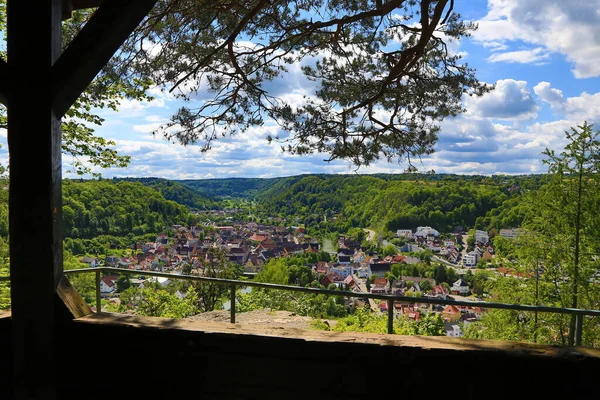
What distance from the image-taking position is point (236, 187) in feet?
79.1

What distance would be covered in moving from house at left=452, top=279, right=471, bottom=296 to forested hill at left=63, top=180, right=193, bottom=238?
469 inches

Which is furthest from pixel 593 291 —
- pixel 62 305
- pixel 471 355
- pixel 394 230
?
pixel 62 305

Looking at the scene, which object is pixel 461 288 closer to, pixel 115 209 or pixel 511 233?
pixel 511 233

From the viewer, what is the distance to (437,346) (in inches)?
49.6

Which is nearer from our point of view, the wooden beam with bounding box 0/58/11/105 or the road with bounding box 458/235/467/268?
the wooden beam with bounding box 0/58/11/105

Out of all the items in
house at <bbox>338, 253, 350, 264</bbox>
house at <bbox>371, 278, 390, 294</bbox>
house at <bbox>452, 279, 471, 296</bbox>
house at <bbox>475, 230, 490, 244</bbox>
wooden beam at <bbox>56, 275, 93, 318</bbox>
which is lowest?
house at <bbox>452, 279, 471, 296</bbox>

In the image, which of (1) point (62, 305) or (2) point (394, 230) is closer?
(1) point (62, 305)

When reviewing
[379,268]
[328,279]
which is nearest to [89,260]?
[328,279]

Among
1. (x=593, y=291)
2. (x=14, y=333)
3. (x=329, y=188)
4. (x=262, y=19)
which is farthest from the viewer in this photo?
(x=329, y=188)

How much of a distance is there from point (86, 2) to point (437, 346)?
2.32 meters

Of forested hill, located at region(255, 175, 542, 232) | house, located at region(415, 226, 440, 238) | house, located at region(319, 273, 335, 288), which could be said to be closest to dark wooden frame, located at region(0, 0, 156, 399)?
house, located at region(319, 273, 335, 288)

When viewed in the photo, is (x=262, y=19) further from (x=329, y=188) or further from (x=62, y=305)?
(x=329, y=188)

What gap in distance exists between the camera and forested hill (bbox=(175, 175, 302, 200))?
21.8 metres

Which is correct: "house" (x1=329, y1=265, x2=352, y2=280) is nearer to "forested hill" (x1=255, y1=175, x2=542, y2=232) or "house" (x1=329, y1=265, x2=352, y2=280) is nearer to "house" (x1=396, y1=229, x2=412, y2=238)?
"forested hill" (x1=255, y1=175, x2=542, y2=232)
